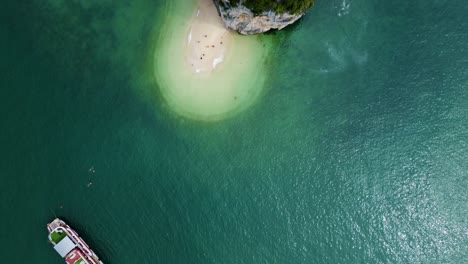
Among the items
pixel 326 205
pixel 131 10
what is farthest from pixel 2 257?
pixel 326 205

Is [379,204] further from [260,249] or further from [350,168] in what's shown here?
[260,249]

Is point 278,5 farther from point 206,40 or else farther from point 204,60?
point 204,60

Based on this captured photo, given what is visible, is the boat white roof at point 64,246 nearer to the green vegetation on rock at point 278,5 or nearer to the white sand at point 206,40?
the white sand at point 206,40

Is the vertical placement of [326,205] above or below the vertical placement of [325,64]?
below

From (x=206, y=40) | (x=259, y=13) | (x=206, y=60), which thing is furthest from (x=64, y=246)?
(x=259, y=13)

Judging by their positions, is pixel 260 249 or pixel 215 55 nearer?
pixel 260 249

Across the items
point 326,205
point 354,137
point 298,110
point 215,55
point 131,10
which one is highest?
point 131,10
